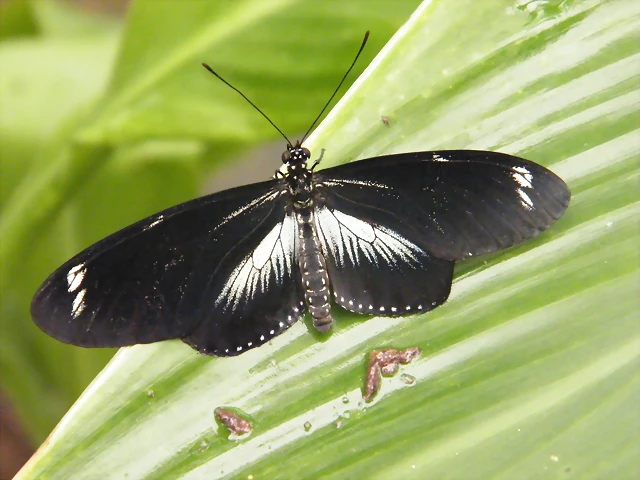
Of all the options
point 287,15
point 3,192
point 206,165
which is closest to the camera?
point 287,15

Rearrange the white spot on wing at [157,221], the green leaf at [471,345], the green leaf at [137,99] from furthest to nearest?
the green leaf at [137,99]
the white spot on wing at [157,221]
the green leaf at [471,345]

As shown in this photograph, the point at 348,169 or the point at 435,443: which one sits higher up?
the point at 348,169

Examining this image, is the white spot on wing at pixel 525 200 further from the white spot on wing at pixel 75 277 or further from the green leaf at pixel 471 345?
the white spot on wing at pixel 75 277

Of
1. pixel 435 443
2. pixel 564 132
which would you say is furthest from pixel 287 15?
pixel 435 443

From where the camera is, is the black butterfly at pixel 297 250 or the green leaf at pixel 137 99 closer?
the black butterfly at pixel 297 250

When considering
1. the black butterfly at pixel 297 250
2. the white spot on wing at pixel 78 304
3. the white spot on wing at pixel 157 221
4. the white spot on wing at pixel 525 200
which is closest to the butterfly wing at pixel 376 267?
the black butterfly at pixel 297 250

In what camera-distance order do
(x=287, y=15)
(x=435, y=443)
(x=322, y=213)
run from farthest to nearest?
1. (x=287, y=15)
2. (x=322, y=213)
3. (x=435, y=443)

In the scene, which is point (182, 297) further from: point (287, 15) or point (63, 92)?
point (63, 92)
